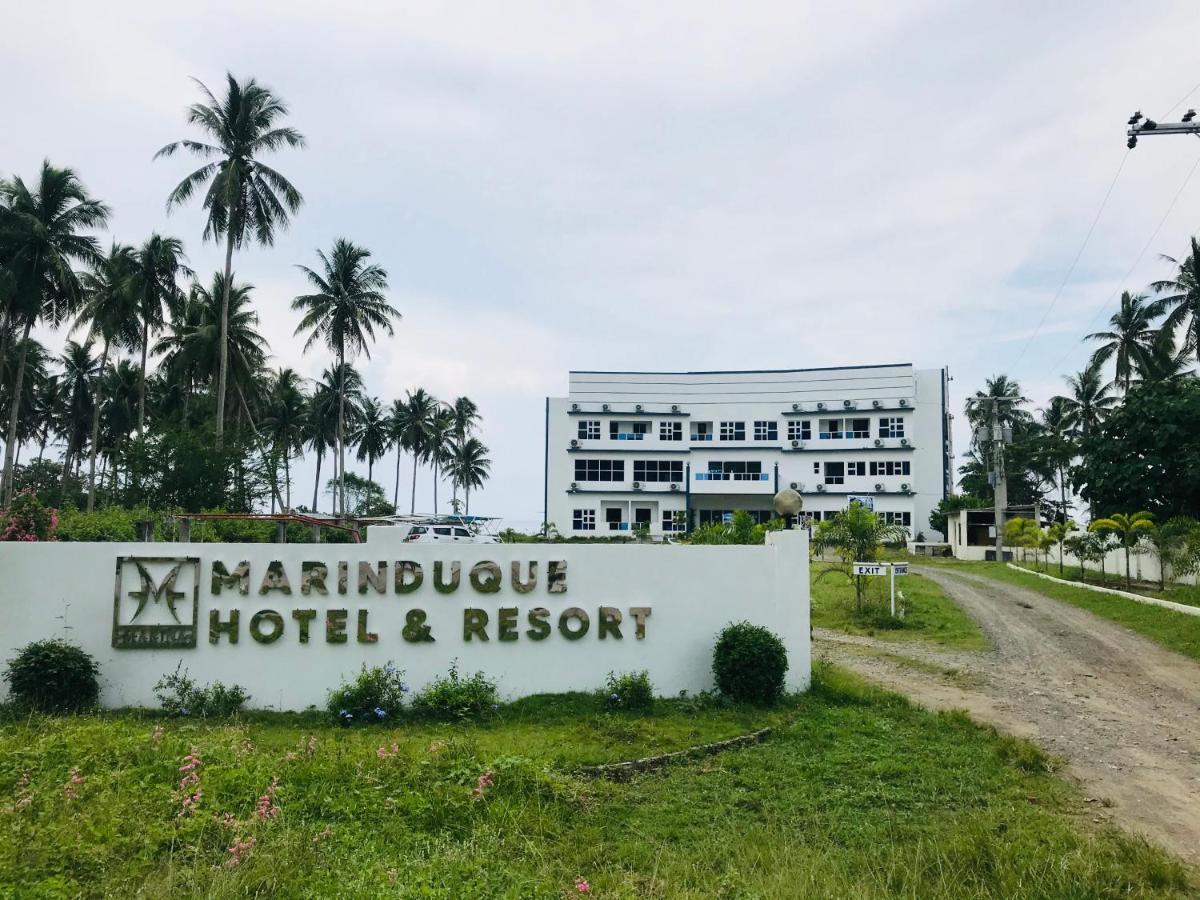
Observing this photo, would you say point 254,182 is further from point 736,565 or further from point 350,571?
point 736,565

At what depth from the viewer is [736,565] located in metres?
11.4

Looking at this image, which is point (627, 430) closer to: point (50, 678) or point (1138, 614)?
point (1138, 614)

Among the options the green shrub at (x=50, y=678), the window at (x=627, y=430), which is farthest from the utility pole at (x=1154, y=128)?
the window at (x=627, y=430)

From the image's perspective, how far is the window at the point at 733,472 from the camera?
54281mm

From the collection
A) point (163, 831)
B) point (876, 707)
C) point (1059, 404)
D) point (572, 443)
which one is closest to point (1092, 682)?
point (876, 707)

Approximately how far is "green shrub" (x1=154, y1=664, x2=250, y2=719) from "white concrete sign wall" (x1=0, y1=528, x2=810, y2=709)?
136mm

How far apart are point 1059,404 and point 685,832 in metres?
59.6

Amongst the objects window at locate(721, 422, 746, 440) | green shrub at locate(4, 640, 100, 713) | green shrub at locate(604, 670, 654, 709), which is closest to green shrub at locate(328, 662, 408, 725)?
green shrub at locate(604, 670, 654, 709)

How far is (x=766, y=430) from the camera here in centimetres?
5494

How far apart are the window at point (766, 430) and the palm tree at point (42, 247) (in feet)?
122

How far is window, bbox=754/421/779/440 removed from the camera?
180 ft

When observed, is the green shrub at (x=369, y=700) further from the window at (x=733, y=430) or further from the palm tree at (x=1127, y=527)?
the window at (x=733, y=430)

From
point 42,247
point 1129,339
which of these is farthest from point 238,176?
point 1129,339

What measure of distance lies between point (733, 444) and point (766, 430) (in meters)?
2.30
